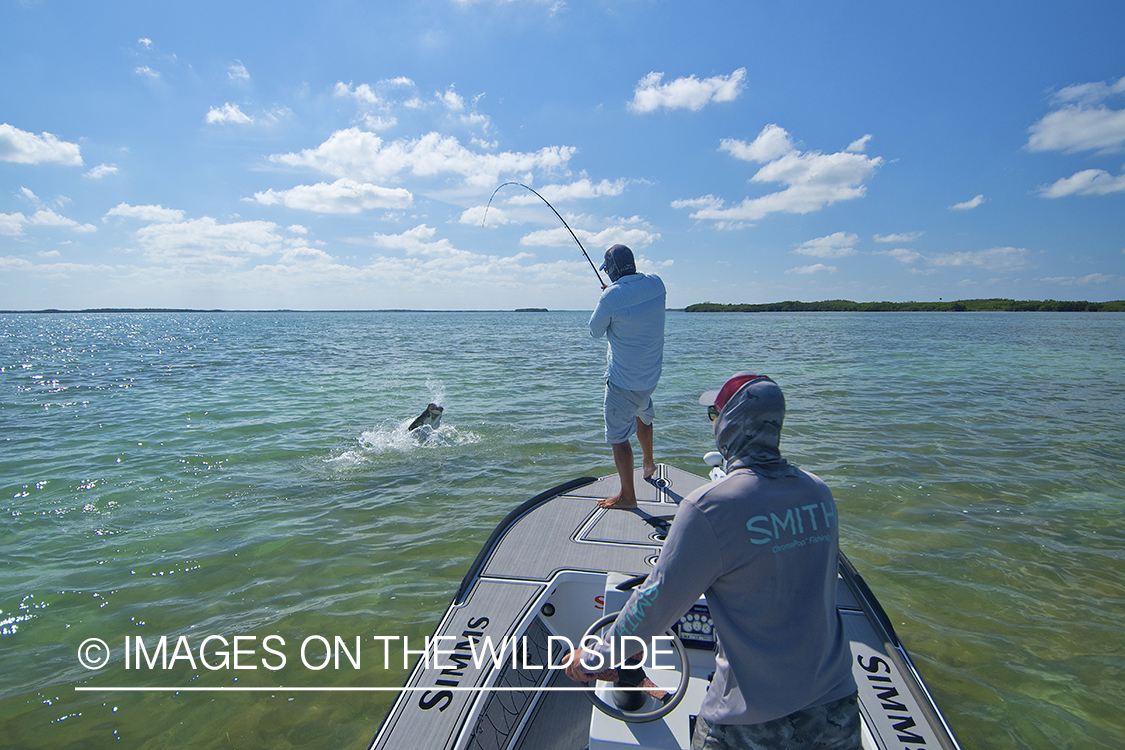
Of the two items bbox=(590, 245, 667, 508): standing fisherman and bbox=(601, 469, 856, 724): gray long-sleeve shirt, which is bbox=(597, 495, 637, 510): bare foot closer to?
bbox=(590, 245, 667, 508): standing fisherman

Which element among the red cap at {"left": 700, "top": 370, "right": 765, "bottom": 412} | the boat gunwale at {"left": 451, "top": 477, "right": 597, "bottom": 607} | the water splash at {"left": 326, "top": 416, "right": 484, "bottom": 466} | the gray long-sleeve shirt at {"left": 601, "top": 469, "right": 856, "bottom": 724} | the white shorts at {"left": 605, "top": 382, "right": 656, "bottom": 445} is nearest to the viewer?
the gray long-sleeve shirt at {"left": 601, "top": 469, "right": 856, "bottom": 724}

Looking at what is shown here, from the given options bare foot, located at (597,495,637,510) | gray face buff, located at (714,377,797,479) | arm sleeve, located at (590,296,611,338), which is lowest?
bare foot, located at (597,495,637,510)

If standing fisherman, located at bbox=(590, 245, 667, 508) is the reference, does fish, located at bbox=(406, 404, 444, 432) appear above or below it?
below

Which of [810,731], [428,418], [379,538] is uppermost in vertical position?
[810,731]

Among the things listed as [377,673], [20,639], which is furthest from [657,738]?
[20,639]

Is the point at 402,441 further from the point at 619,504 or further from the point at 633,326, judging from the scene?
the point at 633,326

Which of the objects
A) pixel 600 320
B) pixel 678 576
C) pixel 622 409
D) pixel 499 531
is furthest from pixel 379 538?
pixel 678 576

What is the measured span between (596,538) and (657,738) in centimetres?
198

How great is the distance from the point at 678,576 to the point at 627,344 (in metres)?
3.27

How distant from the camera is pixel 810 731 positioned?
5.33ft

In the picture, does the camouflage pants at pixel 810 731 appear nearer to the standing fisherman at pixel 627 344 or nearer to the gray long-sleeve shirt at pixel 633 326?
the standing fisherman at pixel 627 344

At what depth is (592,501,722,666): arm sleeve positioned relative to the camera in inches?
60.5

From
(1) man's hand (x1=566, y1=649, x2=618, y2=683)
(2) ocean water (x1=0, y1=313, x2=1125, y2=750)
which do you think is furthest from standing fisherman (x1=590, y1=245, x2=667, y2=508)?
(1) man's hand (x1=566, y1=649, x2=618, y2=683)

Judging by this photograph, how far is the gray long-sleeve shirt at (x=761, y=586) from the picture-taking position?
5.02 feet
